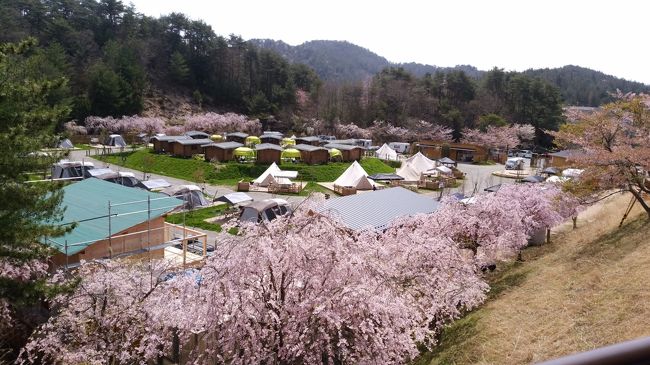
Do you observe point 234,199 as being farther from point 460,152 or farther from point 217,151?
point 460,152

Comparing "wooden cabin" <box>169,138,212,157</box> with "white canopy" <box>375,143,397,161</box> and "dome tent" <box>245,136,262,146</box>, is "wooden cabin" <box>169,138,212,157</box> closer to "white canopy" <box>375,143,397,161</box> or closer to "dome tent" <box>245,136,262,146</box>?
"dome tent" <box>245,136,262,146</box>

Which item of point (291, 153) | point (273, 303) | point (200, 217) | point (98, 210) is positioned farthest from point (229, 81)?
point (273, 303)

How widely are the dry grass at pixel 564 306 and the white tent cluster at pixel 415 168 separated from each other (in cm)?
2319

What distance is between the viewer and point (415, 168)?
133ft

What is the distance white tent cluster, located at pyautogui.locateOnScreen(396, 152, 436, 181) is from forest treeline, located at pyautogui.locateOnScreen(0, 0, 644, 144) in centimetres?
2919

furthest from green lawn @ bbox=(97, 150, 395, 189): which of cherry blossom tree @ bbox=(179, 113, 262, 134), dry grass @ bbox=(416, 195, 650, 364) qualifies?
dry grass @ bbox=(416, 195, 650, 364)

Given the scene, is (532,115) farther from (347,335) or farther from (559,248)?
(347,335)

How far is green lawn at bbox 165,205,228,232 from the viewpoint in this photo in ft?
76.7

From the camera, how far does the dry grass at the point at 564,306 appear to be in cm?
917

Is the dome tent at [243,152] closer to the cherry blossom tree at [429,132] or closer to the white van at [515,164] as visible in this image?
the white van at [515,164]

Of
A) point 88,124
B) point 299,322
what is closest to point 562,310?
point 299,322

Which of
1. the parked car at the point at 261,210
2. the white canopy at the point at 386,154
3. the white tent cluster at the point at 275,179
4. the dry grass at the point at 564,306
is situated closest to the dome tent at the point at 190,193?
the parked car at the point at 261,210

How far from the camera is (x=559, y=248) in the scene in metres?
17.6

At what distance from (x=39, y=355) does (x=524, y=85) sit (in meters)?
75.5
